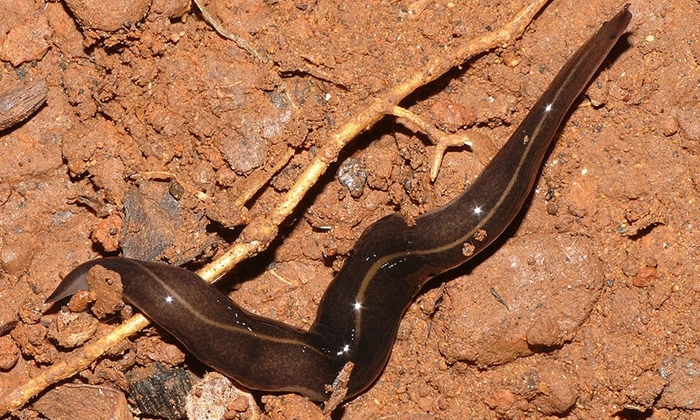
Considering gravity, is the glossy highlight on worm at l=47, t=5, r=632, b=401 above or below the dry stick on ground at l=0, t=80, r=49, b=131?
below

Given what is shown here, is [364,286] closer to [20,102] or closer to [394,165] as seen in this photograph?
[394,165]

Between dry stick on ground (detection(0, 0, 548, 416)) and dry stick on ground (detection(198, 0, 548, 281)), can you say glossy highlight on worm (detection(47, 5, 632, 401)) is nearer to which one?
dry stick on ground (detection(0, 0, 548, 416))

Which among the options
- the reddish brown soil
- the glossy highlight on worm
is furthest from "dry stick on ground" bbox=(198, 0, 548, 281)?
the glossy highlight on worm

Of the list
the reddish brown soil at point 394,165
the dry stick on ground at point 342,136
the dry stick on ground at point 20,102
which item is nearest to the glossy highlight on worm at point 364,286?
the reddish brown soil at point 394,165

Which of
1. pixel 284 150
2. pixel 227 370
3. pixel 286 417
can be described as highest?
pixel 284 150

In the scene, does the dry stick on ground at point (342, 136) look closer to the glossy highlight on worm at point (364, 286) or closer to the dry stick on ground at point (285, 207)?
the dry stick on ground at point (285, 207)

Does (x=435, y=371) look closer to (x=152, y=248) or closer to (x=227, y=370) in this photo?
(x=227, y=370)

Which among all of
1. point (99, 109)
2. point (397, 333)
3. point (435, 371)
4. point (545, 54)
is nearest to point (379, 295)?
point (397, 333)
